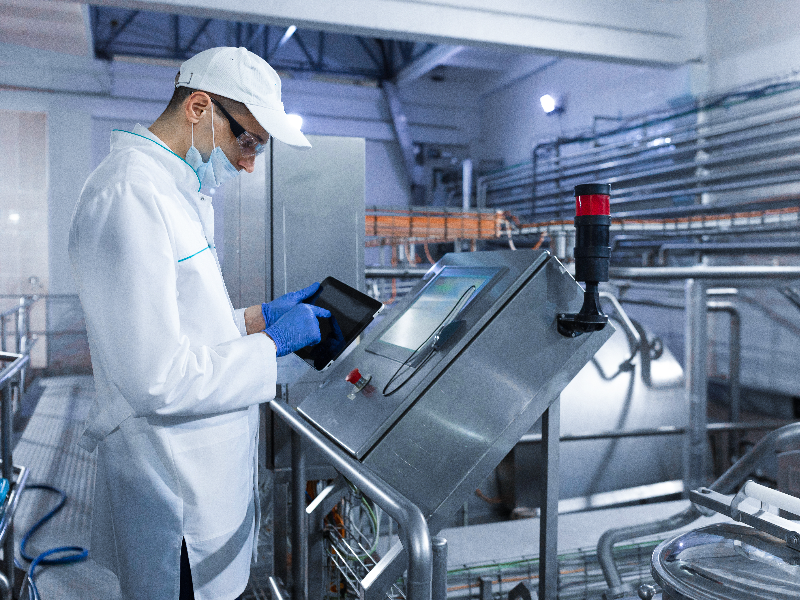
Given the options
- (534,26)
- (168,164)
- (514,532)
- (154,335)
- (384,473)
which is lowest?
(514,532)

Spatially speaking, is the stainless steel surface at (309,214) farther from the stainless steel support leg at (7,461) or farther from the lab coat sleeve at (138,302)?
the stainless steel support leg at (7,461)

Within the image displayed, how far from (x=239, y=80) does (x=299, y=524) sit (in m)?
0.99

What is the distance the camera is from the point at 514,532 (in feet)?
7.03

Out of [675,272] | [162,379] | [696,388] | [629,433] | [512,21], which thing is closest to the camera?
[162,379]

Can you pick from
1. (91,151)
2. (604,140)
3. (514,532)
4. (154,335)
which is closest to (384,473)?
(154,335)

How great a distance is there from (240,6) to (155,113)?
3688mm

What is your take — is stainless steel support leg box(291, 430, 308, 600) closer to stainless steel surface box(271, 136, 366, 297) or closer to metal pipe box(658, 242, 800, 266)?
stainless steel surface box(271, 136, 366, 297)

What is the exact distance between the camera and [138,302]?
3.05 ft

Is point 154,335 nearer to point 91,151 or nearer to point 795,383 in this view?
point 795,383

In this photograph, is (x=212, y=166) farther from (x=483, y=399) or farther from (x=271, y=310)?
(x=483, y=399)

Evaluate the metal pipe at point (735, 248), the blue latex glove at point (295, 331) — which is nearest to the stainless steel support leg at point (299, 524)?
the blue latex glove at point (295, 331)

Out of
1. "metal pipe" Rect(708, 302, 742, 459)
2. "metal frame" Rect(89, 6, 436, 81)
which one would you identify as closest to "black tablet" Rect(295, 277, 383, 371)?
"metal pipe" Rect(708, 302, 742, 459)

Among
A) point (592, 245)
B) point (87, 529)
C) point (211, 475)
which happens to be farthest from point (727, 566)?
point (87, 529)

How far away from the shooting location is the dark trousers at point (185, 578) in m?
1.13
